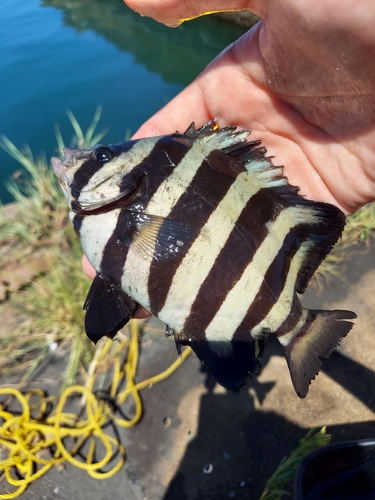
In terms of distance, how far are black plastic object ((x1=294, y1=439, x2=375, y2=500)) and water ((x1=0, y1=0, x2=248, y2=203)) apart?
16.7ft

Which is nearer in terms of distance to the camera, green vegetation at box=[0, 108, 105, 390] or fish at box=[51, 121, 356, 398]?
fish at box=[51, 121, 356, 398]

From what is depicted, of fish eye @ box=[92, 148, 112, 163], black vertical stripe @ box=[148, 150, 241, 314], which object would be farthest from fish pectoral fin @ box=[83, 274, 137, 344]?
fish eye @ box=[92, 148, 112, 163]

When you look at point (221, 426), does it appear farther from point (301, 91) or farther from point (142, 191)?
point (301, 91)

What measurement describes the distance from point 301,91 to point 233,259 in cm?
99

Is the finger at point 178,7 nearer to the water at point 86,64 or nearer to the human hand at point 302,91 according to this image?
the human hand at point 302,91

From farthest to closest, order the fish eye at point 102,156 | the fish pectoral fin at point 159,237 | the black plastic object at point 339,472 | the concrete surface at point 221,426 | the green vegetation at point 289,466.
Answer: the concrete surface at point 221,426, the green vegetation at point 289,466, the black plastic object at point 339,472, the fish eye at point 102,156, the fish pectoral fin at point 159,237

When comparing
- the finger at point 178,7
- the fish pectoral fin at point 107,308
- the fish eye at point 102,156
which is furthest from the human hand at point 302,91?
the fish pectoral fin at point 107,308

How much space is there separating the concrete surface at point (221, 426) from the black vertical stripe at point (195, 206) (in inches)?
61.2

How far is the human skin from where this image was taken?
58.1 inches

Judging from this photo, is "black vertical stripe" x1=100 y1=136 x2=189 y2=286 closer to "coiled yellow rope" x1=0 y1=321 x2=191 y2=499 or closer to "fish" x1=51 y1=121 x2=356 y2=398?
"fish" x1=51 y1=121 x2=356 y2=398

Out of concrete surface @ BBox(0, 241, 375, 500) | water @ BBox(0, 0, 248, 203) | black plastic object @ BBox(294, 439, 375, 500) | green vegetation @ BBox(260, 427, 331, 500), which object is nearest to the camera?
black plastic object @ BBox(294, 439, 375, 500)

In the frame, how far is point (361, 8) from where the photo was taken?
1339mm

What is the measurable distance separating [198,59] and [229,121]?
819cm

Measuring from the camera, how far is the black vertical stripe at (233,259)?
4.61ft
